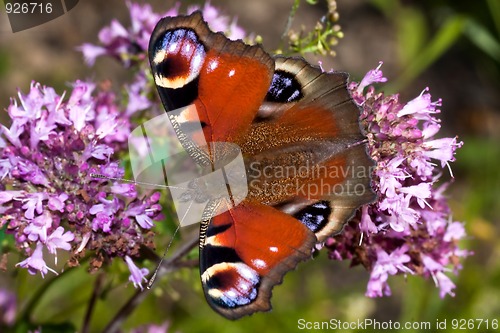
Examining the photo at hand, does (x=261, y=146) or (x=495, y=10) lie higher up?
(x=261, y=146)

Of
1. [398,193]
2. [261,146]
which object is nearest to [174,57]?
[261,146]

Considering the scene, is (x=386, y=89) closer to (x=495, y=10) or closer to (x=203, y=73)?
(x=495, y=10)

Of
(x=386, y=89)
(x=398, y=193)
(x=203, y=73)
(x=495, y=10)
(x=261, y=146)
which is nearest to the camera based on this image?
(x=398, y=193)

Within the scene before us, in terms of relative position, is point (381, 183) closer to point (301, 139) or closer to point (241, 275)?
point (301, 139)

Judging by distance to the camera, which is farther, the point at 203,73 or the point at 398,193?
the point at 203,73

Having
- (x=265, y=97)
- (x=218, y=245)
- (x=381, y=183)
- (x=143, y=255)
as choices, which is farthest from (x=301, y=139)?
(x=143, y=255)

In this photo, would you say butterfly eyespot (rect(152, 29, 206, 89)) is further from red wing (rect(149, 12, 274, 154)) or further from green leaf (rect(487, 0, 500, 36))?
green leaf (rect(487, 0, 500, 36))
